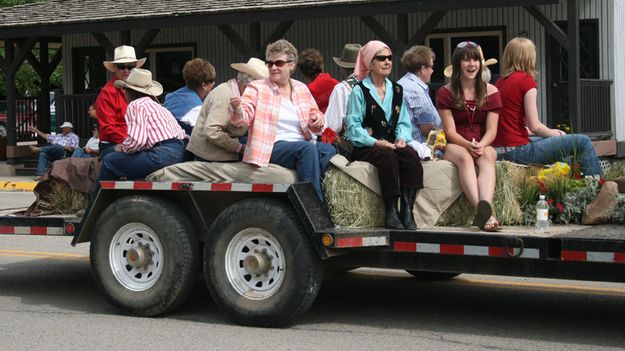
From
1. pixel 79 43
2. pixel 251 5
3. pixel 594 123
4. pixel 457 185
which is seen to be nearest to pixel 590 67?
pixel 594 123

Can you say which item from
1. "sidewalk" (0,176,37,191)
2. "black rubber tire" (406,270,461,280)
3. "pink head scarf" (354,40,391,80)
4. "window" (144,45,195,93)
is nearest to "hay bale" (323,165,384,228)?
"pink head scarf" (354,40,391,80)

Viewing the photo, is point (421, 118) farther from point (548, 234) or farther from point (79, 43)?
point (79, 43)

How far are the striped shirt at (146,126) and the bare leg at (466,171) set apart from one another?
2.39 metres

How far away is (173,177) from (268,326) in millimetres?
1450

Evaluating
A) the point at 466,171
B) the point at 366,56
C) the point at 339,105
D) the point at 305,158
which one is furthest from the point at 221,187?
the point at 466,171

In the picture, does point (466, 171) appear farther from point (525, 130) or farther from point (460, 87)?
point (525, 130)

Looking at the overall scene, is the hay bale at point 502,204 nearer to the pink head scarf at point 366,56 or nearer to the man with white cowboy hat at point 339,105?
the man with white cowboy hat at point 339,105

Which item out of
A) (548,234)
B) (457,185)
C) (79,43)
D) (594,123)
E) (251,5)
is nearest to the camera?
(548,234)

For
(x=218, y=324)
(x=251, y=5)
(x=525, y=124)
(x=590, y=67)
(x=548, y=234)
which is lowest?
(x=218, y=324)

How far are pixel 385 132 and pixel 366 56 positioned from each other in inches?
23.7

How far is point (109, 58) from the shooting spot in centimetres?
2639

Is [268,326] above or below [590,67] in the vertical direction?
below

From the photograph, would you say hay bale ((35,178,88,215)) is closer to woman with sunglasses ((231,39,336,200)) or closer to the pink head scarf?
woman with sunglasses ((231,39,336,200))

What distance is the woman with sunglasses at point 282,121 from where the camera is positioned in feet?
26.3
